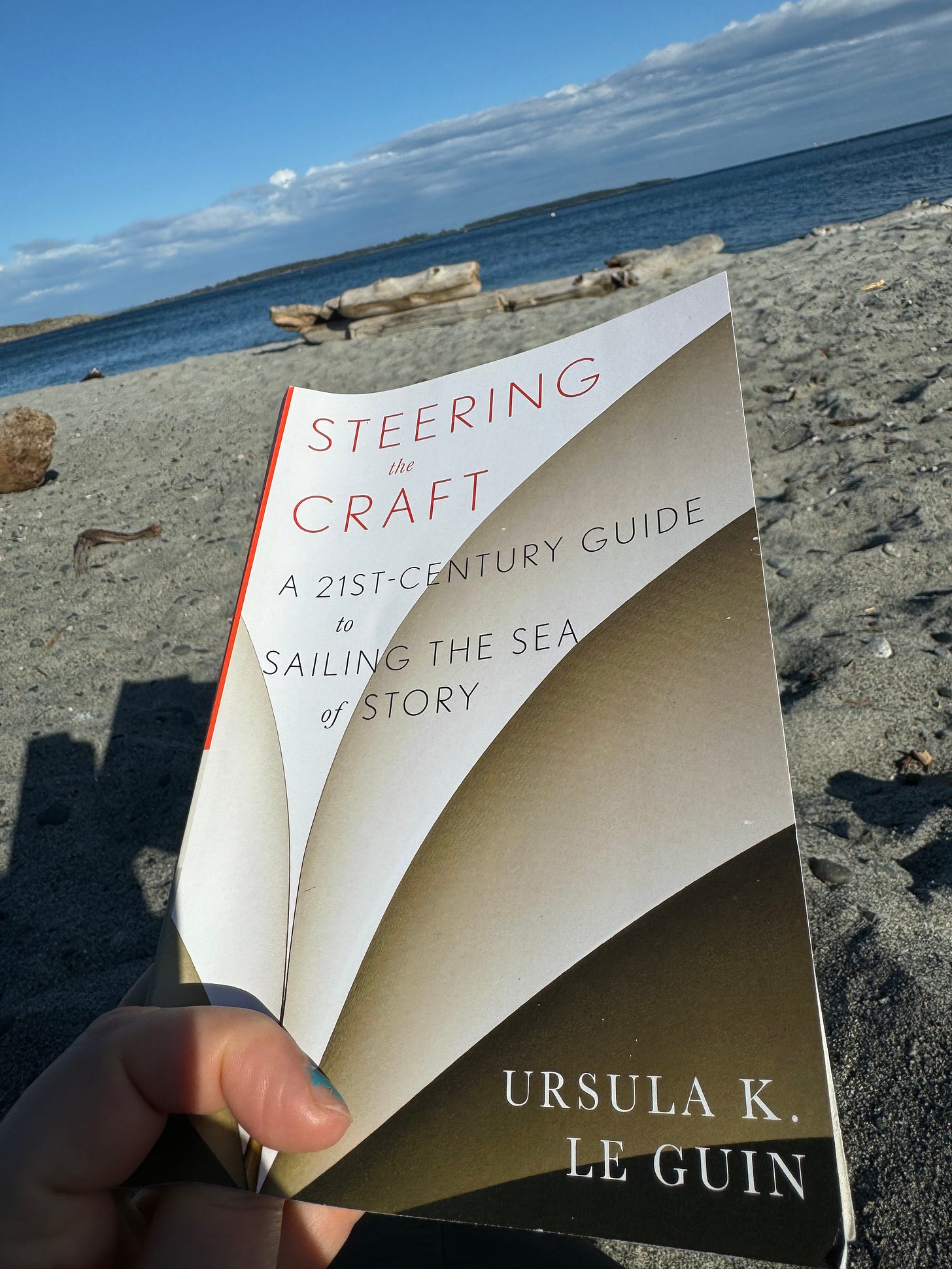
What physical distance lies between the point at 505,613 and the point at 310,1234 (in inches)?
24.7

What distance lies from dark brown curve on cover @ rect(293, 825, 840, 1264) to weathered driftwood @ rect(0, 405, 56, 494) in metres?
4.73

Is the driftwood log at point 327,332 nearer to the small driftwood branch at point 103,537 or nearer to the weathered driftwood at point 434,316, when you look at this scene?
the weathered driftwood at point 434,316

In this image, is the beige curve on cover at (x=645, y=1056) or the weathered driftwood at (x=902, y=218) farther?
the weathered driftwood at (x=902, y=218)

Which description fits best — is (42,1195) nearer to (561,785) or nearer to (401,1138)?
(401,1138)

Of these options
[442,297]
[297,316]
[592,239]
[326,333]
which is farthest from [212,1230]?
[592,239]

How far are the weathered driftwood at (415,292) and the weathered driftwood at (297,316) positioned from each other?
0.64 metres

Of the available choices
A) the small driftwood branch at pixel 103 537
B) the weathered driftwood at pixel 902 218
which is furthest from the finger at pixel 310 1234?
the weathered driftwood at pixel 902 218

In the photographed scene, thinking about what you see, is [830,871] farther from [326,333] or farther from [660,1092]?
[326,333]

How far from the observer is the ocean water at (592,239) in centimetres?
1689

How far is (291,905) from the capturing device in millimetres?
834

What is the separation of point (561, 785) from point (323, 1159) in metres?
0.38

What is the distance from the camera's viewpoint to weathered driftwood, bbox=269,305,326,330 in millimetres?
8984

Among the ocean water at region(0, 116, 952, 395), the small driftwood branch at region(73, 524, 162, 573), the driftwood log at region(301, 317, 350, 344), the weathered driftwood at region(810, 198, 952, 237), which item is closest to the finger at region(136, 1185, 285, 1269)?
the small driftwood branch at region(73, 524, 162, 573)

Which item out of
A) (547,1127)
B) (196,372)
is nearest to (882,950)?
(547,1127)
